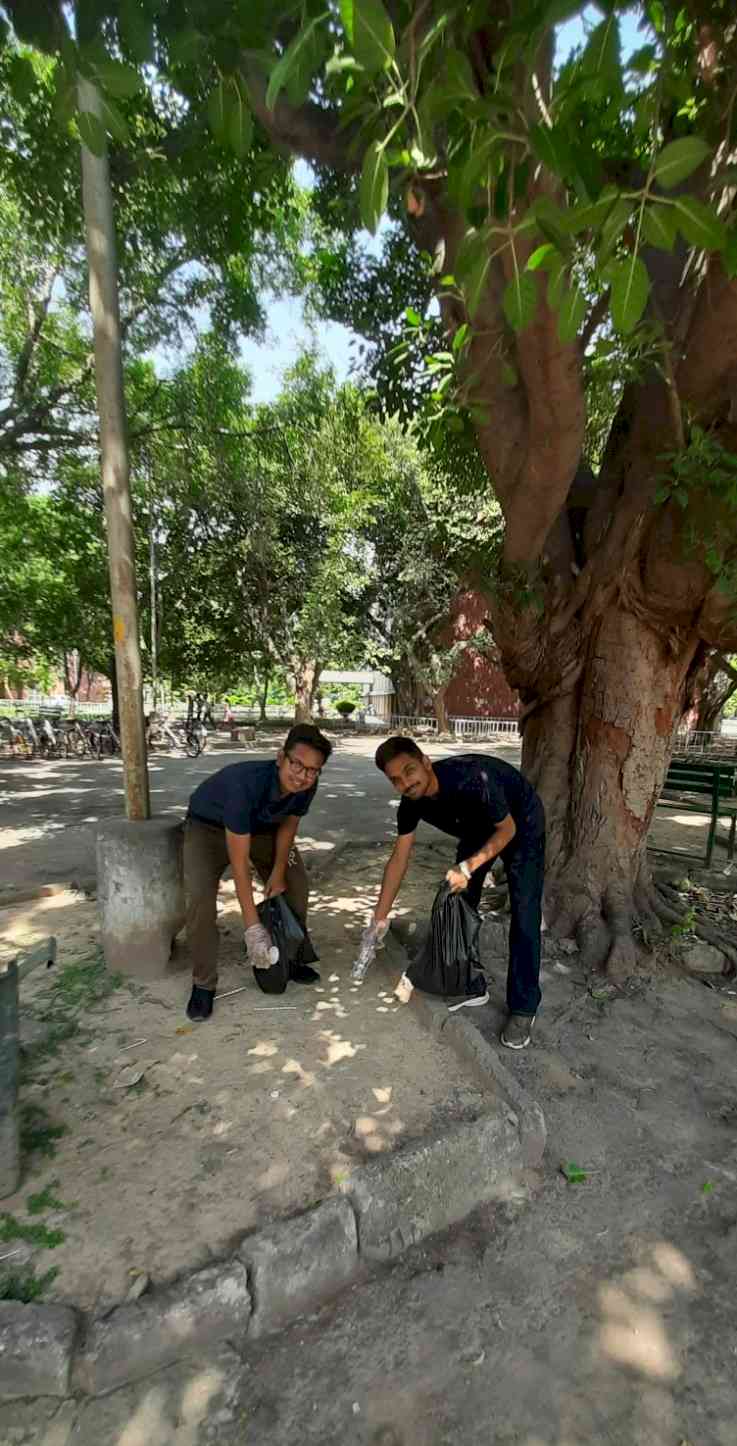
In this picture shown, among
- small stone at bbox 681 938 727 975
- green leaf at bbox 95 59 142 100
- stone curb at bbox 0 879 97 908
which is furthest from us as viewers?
stone curb at bbox 0 879 97 908

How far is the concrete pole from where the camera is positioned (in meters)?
3.58

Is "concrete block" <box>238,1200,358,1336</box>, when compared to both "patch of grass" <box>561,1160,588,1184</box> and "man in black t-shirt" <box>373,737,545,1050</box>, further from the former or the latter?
"man in black t-shirt" <box>373,737,545,1050</box>

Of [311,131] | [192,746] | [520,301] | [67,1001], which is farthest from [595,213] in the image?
[192,746]

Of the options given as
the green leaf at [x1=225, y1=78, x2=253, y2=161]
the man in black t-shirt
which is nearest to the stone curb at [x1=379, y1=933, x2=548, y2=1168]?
the man in black t-shirt

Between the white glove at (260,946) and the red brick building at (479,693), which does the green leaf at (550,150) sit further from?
the red brick building at (479,693)

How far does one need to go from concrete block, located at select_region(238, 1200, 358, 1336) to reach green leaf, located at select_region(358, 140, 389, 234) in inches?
98.2

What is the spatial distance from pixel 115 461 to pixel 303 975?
10.0ft

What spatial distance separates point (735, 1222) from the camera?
2.25 metres

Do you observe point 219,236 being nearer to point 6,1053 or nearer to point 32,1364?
point 6,1053

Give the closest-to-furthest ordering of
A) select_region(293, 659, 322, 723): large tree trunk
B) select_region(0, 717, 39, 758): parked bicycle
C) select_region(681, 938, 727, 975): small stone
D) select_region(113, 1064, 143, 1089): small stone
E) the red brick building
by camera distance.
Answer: select_region(113, 1064, 143, 1089): small stone
select_region(681, 938, 727, 975): small stone
select_region(0, 717, 39, 758): parked bicycle
select_region(293, 659, 322, 723): large tree trunk
the red brick building

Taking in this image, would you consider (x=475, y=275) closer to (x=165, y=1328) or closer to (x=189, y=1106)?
(x=165, y=1328)

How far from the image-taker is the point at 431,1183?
2205mm

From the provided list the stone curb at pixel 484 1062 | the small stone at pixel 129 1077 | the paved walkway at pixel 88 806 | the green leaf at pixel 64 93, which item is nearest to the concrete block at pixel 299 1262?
the stone curb at pixel 484 1062

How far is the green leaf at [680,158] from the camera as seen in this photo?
116 cm
